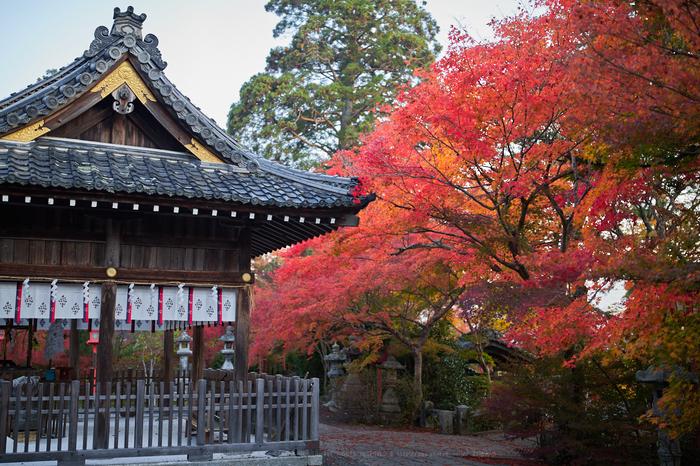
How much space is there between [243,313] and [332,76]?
74.7 ft

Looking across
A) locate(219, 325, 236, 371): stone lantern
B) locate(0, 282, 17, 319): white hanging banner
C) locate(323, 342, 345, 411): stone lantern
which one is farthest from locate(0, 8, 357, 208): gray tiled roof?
locate(323, 342, 345, 411): stone lantern

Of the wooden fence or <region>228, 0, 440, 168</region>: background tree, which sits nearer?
the wooden fence

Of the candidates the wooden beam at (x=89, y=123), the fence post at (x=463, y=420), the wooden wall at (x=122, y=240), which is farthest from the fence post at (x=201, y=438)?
the fence post at (x=463, y=420)

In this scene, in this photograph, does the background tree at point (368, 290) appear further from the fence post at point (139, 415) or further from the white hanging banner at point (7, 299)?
the white hanging banner at point (7, 299)

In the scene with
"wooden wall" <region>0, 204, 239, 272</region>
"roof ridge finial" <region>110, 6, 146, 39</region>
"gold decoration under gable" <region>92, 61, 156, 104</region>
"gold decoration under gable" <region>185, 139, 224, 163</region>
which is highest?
"roof ridge finial" <region>110, 6, 146, 39</region>

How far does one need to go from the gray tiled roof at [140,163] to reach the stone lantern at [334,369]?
15.0 metres

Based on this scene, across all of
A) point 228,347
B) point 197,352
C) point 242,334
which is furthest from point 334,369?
point 242,334

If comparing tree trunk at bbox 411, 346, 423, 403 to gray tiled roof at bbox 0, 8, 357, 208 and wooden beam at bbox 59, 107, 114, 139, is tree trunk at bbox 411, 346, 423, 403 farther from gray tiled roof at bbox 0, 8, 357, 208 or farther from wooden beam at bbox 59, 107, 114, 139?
wooden beam at bbox 59, 107, 114, 139

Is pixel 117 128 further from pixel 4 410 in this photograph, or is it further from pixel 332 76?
pixel 332 76

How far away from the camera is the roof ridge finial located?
29.7ft

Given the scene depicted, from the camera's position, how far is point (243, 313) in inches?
348

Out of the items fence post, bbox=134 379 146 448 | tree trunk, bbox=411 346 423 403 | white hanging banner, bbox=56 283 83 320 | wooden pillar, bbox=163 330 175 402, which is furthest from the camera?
→ tree trunk, bbox=411 346 423 403

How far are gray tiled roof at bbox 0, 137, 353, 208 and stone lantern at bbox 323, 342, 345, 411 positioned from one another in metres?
15.1

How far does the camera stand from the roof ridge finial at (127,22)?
905 centimetres
